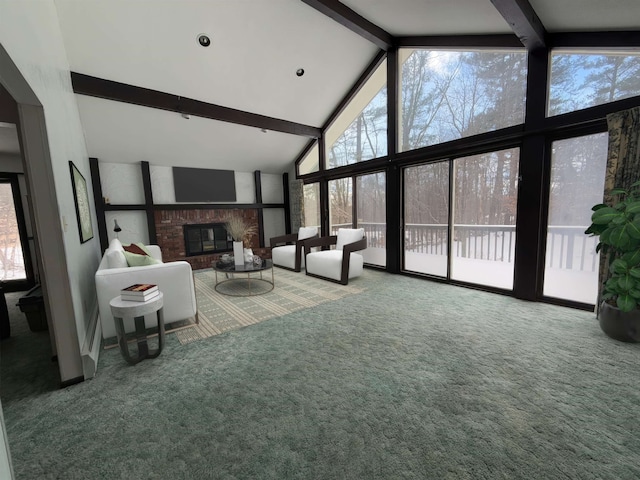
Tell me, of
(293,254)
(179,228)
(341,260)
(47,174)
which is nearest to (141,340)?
(47,174)

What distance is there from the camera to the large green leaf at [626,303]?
2.10 m

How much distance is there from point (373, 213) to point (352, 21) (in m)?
3.02

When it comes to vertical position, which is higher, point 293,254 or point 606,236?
point 606,236

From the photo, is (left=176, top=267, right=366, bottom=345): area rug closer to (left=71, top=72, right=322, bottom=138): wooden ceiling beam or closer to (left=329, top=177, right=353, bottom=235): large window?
(left=329, top=177, right=353, bottom=235): large window

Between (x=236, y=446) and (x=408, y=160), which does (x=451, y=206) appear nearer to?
(x=408, y=160)

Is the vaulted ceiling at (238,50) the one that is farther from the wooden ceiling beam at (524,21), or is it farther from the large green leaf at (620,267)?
the large green leaf at (620,267)

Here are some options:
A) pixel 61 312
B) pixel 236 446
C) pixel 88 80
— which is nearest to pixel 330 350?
pixel 236 446

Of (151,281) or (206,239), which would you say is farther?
(206,239)

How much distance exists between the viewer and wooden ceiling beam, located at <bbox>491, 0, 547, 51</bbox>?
85.8 inches

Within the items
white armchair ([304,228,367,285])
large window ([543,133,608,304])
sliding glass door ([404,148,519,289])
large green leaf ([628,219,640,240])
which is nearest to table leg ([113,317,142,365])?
white armchair ([304,228,367,285])

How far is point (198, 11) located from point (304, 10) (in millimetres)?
1270

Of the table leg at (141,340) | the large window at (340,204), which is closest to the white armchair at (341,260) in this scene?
the large window at (340,204)

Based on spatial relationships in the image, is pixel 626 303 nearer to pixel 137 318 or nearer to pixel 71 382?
pixel 137 318

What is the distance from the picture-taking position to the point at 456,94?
3805 millimetres
